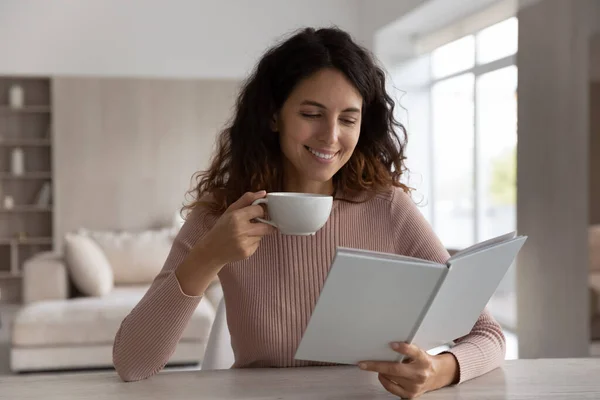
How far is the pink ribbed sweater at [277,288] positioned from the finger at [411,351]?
227 mm

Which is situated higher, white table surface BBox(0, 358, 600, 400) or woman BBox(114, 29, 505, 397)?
woman BBox(114, 29, 505, 397)

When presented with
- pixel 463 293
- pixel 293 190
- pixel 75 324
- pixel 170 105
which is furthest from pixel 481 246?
pixel 170 105

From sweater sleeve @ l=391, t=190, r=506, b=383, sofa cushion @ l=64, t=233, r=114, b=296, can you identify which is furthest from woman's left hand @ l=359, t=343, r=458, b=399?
sofa cushion @ l=64, t=233, r=114, b=296

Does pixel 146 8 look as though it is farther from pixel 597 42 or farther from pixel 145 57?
pixel 597 42

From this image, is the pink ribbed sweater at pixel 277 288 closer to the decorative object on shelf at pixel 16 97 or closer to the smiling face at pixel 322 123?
the smiling face at pixel 322 123

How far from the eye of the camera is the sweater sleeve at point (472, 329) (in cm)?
131

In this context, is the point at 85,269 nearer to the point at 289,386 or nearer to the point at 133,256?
the point at 133,256

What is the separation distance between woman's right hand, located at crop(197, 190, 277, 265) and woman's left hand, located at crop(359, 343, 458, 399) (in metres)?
0.27

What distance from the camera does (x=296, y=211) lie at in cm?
121

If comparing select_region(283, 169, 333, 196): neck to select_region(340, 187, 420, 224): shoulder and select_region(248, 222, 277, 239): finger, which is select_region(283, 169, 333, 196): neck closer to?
select_region(340, 187, 420, 224): shoulder

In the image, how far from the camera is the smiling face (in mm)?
1528

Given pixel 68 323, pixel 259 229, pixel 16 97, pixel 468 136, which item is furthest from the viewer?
pixel 16 97

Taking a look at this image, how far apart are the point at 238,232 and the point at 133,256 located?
3.77 m

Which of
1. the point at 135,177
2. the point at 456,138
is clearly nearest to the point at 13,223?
the point at 135,177
